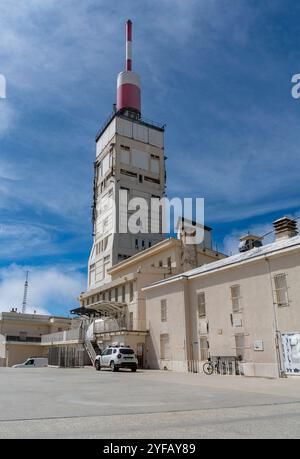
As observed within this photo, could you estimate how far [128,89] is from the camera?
87250 millimetres

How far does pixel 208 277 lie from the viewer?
29484 mm

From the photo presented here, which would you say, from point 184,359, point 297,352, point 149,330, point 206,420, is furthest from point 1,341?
point 206,420

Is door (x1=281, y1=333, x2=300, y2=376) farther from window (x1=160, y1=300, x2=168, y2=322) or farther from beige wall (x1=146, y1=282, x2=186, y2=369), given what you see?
window (x1=160, y1=300, x2=168, y2=322)

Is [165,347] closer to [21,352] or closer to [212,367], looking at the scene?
[212,367]

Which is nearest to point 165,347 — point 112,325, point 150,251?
point 112,325

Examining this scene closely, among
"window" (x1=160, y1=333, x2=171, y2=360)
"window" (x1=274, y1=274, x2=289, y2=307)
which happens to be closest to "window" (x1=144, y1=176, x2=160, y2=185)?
"window" (x1=160, y1=333, x2=171, y2=360)

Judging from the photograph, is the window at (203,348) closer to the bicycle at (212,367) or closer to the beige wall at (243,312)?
the beige wall at (243,312)

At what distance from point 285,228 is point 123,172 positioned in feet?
162

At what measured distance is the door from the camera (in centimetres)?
2169

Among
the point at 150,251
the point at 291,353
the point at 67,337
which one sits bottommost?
the point at 291,353

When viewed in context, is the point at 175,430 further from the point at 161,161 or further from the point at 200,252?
the point at 161,161

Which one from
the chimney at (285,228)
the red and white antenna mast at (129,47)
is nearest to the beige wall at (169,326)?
the chimney at (285,228)

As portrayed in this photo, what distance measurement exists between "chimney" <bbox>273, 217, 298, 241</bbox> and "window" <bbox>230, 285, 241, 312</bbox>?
557 cm

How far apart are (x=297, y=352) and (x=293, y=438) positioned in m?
16.8
